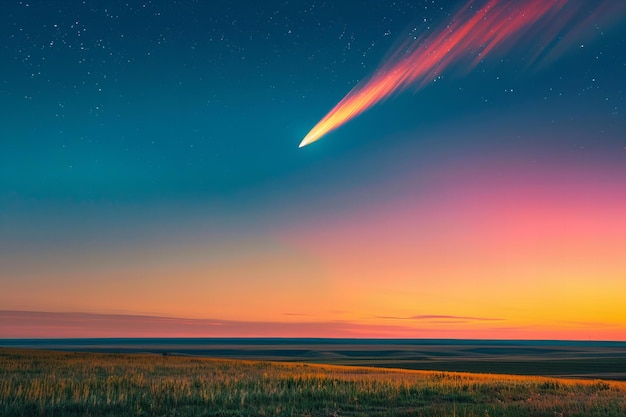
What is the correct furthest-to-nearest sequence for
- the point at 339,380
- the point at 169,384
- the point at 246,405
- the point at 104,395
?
the point at 339,380 → the point at 169,384 → the point at 104,395 → the point at 246,405

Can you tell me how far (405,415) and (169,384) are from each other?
1428 cm

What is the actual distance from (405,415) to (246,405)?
656 centimetres

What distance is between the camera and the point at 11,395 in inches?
907

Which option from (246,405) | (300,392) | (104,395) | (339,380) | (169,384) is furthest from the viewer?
(339,380)

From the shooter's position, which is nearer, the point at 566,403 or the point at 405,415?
the point at 405,415

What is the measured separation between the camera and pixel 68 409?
20.6m

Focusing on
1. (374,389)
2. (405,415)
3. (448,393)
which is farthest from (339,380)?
(405,415)

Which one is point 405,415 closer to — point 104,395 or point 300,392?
point 300,392

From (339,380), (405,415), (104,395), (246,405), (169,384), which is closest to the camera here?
(405,415)

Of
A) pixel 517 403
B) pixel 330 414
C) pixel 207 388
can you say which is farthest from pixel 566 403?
pixel 207 388

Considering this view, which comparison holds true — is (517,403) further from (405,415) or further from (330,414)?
(330,414)

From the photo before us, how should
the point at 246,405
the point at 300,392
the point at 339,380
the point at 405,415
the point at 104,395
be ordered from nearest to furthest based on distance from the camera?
the point at 405,415, the point at 246,405, the point at 104,395, the point at 300,392, the point at 339,380

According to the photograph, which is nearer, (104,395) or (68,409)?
(68,409)

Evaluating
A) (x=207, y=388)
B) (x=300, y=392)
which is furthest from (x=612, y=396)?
(x=207, y=388)
